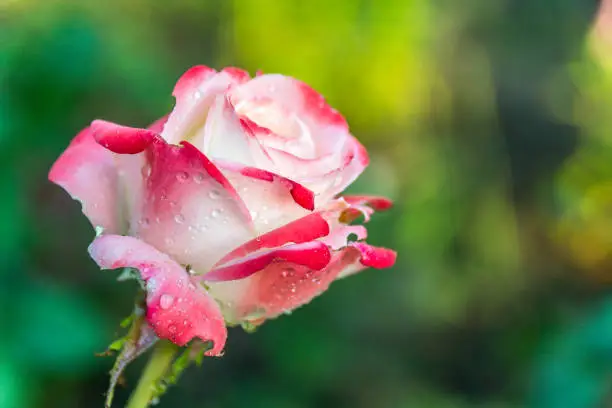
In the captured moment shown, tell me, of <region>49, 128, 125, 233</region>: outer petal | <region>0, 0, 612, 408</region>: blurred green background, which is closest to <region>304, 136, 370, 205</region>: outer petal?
<region>49, 128, 125, 233</region>: outer petal

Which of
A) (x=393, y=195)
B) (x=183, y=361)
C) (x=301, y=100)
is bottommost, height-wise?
(x=393, y=195)

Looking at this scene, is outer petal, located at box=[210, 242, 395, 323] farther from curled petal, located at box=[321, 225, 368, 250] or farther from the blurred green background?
the blurred green background

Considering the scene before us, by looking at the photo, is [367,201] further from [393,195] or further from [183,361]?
[393,195]

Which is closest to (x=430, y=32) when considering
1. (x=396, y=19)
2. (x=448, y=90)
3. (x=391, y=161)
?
(x=448, y=90)

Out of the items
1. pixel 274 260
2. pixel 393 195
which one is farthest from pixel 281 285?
pixel 393 195

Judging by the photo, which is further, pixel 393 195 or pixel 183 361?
pixel 393 195

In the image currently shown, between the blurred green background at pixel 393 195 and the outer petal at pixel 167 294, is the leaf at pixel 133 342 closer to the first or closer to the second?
the outer petal at pixel 167 294
